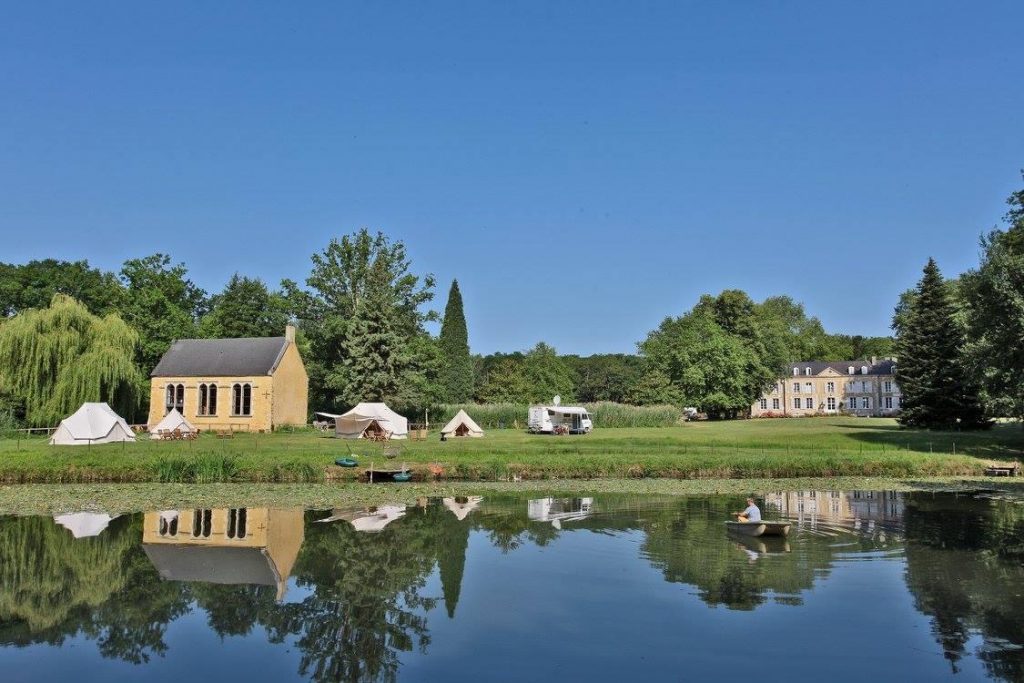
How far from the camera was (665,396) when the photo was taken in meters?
83.2

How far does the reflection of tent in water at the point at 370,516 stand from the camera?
75.4 ft

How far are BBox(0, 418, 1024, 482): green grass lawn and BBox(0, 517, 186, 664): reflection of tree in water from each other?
31.6 feet

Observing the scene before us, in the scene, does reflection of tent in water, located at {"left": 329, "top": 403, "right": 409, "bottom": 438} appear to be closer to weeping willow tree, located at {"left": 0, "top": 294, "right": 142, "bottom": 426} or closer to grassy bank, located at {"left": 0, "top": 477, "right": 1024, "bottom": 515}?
weeping willow tree, located at {"left": 0, "top": 294, "right": 142, "bottom": 426}

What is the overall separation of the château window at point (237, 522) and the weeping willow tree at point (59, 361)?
92.6 feet

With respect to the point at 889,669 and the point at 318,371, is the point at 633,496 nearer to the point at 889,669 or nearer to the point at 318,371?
the point at 889,669

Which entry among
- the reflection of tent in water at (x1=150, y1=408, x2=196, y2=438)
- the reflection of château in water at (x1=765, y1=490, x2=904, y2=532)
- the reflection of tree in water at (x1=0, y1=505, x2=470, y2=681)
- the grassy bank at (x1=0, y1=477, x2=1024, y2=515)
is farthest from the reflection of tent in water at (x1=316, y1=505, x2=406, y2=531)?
the reflection of tent in water at (x1=150, y1=408, x2=196, y2=438)

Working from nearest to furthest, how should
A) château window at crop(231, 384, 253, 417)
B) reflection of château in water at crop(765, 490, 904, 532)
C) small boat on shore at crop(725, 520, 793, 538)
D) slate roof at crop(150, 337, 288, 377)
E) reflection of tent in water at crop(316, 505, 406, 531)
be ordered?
small boat on shore at crop(725, 520, 793, 538), reflection of tent in water at crop(316, 505, 406, 531), reflection of château in water at crop(765, 490, 904, 532), château window at crop(231, 384, 253, 417), slate roof at crop(150, 337, 288, 377)

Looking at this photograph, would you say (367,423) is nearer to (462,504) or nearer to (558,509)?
(462,504)

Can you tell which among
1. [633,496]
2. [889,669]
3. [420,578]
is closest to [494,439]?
[633,496]

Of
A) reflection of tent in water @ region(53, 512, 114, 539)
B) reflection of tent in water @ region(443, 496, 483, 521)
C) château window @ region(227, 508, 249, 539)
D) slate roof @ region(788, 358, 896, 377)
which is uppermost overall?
slate roof @ region(788, 358, 896, 377)

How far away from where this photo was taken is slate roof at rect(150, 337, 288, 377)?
184ft

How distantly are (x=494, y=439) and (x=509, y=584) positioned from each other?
3190 centimetres

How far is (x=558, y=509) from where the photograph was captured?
26.1 metres

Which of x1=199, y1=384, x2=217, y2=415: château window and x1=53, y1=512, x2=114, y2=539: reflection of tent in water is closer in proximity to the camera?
x1=53, y1=512, x2=114, y2=539: reflection of tent in water
